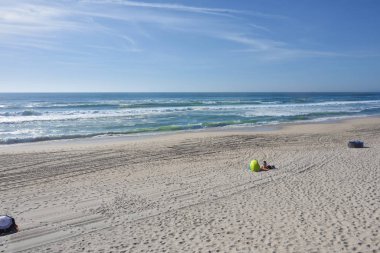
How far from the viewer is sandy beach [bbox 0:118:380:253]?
242 inches

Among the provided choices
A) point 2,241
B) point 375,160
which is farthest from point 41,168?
point 375,160

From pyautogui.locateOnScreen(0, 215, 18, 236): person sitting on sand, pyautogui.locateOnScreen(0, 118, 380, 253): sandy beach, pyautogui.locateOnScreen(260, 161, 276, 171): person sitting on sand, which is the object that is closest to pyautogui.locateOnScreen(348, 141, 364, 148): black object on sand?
pyautogui.locateOnScreen(0, 118, 380, 253): sandy beach

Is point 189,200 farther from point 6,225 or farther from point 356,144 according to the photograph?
point 356,144

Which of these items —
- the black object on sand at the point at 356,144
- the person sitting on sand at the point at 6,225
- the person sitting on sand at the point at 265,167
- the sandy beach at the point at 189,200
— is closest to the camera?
the sandy beach at the point at 189,200

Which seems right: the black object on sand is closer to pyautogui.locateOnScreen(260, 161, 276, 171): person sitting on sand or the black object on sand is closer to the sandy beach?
the sandy beach

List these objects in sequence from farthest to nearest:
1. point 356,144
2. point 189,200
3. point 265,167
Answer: point 356,144
point 265,167
point 189,200

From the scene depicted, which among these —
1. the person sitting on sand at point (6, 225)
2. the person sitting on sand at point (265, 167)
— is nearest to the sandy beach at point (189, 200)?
the person sitting on sand at point (6, 225)

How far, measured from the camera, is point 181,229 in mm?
6719

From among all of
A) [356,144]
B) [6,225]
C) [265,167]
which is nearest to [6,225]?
[6,225]

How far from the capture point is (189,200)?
333 inches

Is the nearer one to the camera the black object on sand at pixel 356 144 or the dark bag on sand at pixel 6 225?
the dark bag on sand at pixel 6 225

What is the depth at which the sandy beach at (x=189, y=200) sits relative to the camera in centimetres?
615

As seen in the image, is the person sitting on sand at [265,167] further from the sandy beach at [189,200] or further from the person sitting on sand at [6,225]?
the person sitting on sand at [6,225]

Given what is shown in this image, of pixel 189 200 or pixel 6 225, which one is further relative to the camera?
pixel 189 200
